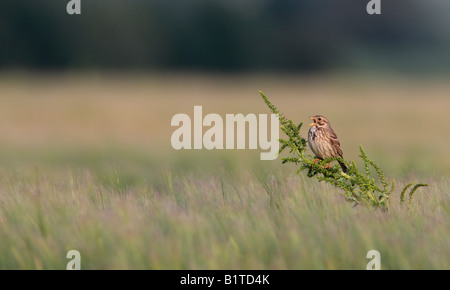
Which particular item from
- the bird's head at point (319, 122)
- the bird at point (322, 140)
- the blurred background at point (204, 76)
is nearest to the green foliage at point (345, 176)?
the bird at point (322, 140)

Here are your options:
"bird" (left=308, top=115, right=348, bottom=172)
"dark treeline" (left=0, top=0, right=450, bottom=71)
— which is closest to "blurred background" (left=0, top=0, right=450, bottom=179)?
"dark treeline" (left=0, top=0, right=450, bottom=71)

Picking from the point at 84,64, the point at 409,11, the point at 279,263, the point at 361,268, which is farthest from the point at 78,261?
the point at 409,11

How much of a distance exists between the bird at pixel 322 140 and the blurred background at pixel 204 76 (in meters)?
1.73

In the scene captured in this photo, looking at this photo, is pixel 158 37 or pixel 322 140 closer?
pixel 322 140

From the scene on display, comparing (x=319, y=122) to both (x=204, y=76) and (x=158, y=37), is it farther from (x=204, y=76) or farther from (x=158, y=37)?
(x=158, y=37)

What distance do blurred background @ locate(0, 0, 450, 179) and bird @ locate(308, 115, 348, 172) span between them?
5.67ft

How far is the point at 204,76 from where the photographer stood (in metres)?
43.6

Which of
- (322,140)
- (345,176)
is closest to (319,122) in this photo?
(322,140)

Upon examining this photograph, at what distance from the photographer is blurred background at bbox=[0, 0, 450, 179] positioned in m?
11.2

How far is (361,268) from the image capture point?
404 cm

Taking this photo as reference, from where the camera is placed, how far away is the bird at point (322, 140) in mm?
5180

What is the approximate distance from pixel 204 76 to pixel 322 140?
38.7 m

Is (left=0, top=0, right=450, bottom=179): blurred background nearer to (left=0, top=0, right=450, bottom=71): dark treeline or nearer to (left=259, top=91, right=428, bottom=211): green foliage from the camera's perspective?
(left=0, top=0, right=450, bottom=71): dark treeline

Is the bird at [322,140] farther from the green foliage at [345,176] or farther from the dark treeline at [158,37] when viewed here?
the dark treeline at [158,37]
